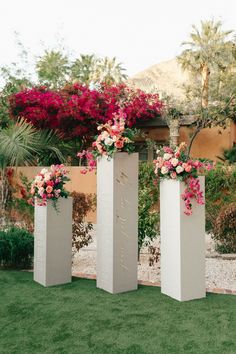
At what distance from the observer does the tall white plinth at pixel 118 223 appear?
5.81 metres

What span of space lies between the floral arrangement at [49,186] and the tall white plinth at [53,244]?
9cm

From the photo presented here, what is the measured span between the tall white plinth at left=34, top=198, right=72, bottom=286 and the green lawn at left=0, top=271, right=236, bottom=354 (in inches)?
8.6

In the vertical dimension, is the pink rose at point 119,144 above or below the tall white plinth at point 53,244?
above

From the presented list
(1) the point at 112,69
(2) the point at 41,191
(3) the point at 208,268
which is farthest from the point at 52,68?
(2) the point at 41,191

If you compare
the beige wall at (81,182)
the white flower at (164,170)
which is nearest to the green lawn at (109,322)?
the white flower at (164,170)

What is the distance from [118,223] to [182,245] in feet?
2.96

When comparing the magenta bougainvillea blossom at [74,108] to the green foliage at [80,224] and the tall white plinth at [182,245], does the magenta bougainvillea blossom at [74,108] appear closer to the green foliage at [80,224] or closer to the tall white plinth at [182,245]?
the green foliage at [80,224]

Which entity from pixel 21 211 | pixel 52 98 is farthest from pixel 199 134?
pixel 21 211

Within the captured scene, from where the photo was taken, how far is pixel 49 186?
20.5ft

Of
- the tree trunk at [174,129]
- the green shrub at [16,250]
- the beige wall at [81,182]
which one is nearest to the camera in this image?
the green shrub at [16,250]

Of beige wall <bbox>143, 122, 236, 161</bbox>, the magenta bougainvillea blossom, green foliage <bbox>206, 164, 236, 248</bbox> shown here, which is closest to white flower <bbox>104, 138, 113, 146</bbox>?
green foliage <bbox>206, 164, 236, 248</bbox>

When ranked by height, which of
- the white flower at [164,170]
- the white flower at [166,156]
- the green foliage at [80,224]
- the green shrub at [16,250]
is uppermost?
the white flower at [166,156]

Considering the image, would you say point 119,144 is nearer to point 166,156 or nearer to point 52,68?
point 166,156

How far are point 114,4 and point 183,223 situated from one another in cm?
1940
